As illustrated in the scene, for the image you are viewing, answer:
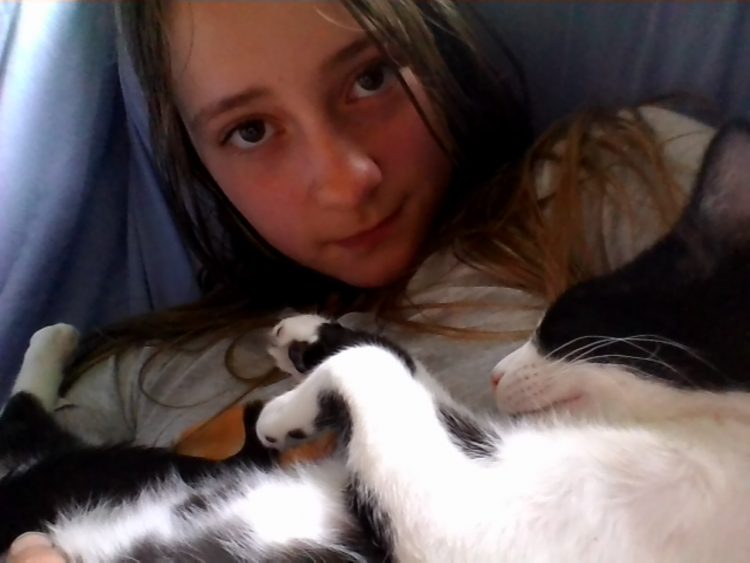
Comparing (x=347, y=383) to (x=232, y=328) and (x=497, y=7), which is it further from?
(x=497, y=7)

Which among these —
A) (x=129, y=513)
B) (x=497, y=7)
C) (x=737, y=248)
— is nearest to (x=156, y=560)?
(x=129, y=513)

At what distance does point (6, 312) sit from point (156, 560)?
652mm

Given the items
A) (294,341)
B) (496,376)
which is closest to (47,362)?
(294,341)

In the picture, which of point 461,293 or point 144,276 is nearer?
point 461,293

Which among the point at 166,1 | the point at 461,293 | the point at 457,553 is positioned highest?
the point at 166,1

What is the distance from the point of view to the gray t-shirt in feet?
3.38

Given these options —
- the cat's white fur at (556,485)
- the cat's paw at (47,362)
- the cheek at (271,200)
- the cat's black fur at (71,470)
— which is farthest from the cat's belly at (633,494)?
the cat's paw at (47,362)

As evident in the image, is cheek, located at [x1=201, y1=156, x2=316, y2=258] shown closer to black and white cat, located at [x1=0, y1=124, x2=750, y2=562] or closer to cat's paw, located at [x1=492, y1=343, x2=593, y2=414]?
black and white cat, located at [x1=0, y1=124, x2=750, y2=562]

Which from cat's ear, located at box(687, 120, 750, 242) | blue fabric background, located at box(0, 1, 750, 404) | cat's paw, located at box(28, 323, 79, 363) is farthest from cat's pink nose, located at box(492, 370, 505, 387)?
cat's paw, located at box(28, 323, 79, 363)

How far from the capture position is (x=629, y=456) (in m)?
0.83

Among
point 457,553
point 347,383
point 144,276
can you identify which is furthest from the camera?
point 144,276

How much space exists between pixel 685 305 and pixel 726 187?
122mm

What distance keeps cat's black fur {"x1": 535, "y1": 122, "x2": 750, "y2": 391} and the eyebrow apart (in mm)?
397

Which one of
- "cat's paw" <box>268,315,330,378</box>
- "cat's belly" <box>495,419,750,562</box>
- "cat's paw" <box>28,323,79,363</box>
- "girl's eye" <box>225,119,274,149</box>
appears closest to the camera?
"cat's belly" <box>495,419,750,562</box>
